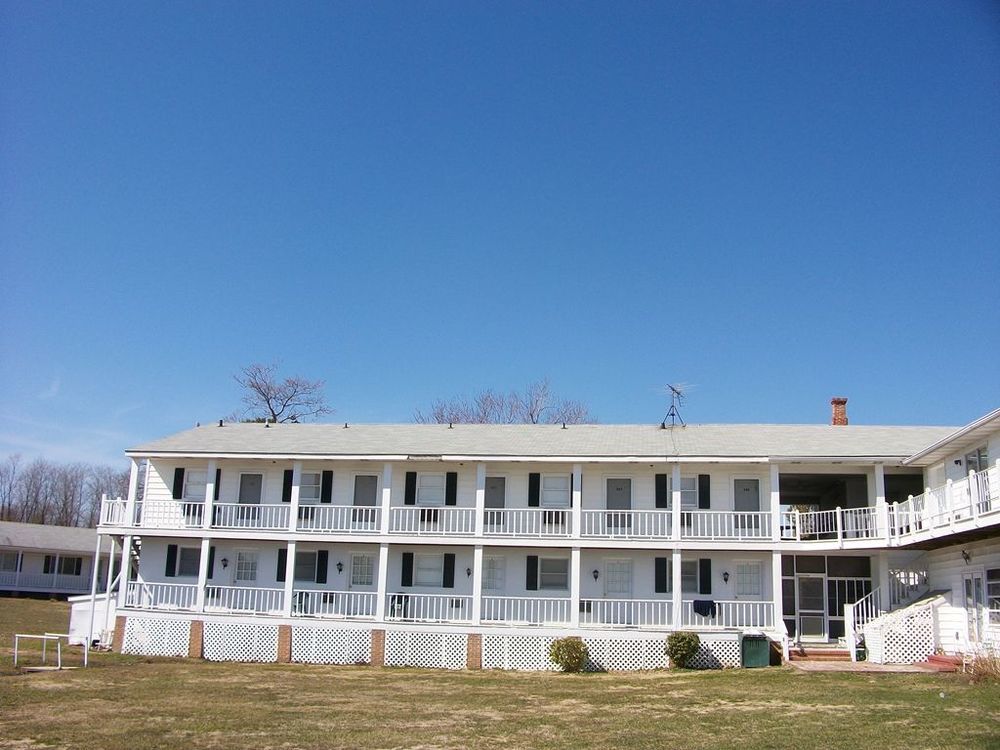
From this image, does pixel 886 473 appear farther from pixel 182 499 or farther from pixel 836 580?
pixel 182 499

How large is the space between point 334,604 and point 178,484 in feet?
22.3

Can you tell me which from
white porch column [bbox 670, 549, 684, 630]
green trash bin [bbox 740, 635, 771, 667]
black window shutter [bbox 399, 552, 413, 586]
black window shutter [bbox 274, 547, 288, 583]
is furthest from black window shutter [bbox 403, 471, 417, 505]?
green trash bin [bbox 740, 635, 771, 667]

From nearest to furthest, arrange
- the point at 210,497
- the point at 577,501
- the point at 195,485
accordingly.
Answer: the point at 577,501 → the point at 210,497 → the point at 195,485

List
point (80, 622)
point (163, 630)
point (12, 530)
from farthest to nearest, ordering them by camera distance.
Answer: point (12, 530)
point (80, 622)
point (163, 630)

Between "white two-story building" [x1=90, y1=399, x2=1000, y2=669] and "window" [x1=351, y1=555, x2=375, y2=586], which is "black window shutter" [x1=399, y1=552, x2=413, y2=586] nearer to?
"white two-story building" [x1=90, y1=399, x2=1000, y2=669]

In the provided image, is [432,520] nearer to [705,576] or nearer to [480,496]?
[480,496]

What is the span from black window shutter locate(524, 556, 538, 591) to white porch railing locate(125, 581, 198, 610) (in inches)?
404

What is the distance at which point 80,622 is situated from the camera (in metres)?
31.2

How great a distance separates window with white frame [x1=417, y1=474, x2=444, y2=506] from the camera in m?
30.1

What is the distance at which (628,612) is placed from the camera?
28.1m

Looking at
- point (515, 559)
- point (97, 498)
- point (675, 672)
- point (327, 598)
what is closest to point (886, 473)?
point (675, 672)

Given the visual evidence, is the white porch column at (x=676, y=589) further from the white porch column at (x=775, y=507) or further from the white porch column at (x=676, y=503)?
the white porch column at (x=775, y=507)

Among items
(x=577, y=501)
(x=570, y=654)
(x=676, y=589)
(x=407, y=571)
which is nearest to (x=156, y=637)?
(x=407, y=571)

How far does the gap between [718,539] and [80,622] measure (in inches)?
810
